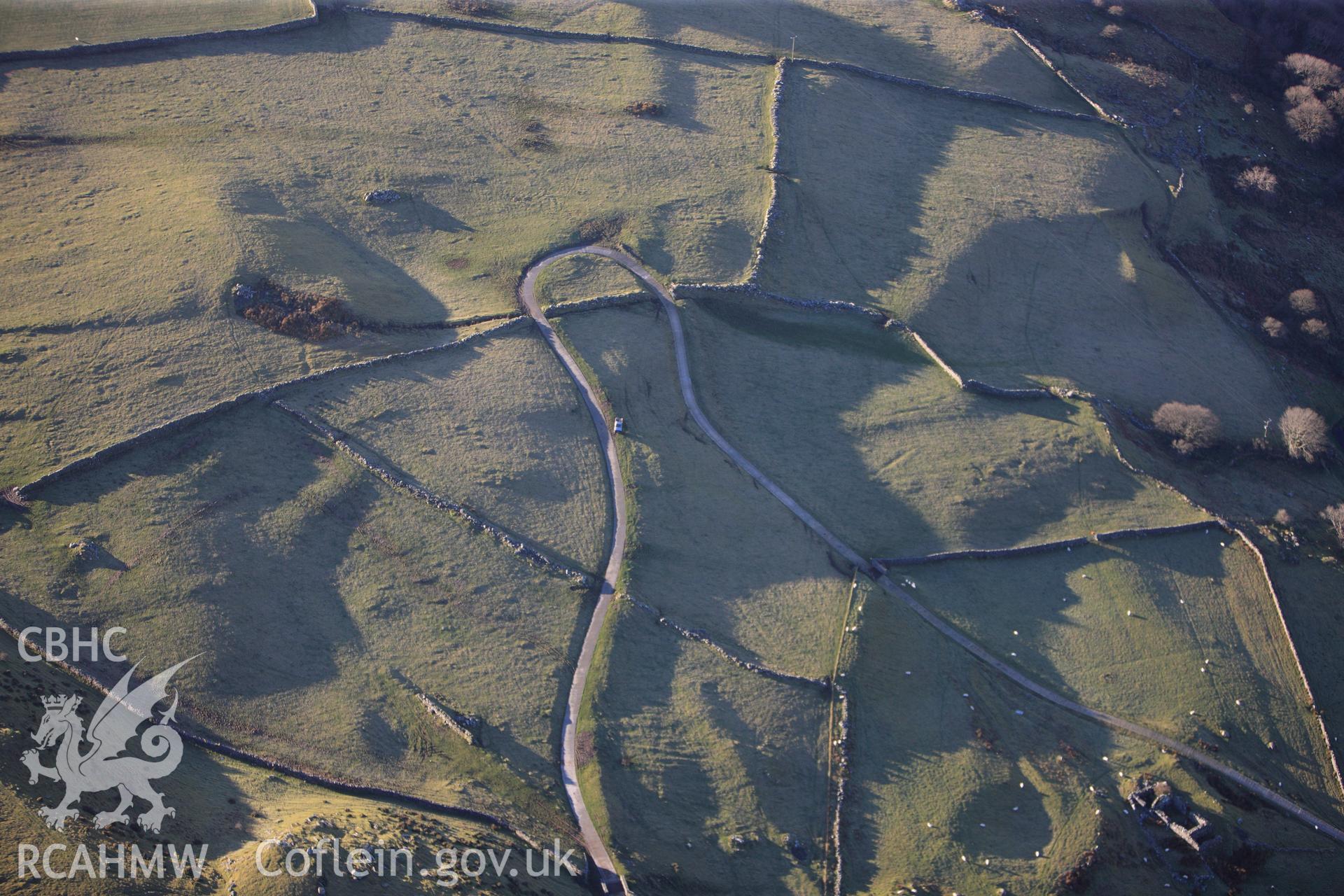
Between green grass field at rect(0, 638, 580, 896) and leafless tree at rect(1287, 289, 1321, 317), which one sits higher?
leafless tree at rect(1287, 289, 1321, 317)

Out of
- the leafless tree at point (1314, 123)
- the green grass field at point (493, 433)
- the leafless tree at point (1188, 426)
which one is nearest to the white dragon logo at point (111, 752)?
the green grass field at point (493, 433)

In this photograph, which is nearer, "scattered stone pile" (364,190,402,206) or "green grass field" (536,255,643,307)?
"green grass field" (536,255,643,307)

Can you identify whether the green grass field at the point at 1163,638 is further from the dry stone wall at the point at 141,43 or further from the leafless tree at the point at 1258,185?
the dry stone wall at the point at 141,43

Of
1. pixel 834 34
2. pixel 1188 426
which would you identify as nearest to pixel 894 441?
pixel 1188 426

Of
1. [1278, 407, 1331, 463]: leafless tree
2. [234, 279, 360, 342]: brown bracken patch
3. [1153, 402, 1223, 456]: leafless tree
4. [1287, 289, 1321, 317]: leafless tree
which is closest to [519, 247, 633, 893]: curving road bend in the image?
[234, 279, 360, 342]: brown bracken patch

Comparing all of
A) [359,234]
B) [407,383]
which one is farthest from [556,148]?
[407,383]

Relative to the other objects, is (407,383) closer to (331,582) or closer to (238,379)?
(238,379)

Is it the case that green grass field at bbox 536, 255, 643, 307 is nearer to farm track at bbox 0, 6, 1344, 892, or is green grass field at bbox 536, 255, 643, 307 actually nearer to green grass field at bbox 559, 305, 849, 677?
farm track at bbox 0, 6, 1344, 892

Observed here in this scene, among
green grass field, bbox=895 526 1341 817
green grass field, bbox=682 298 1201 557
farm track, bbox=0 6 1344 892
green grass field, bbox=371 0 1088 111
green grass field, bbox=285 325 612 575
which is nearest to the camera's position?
farm track, bbox=0 6 1344 892
